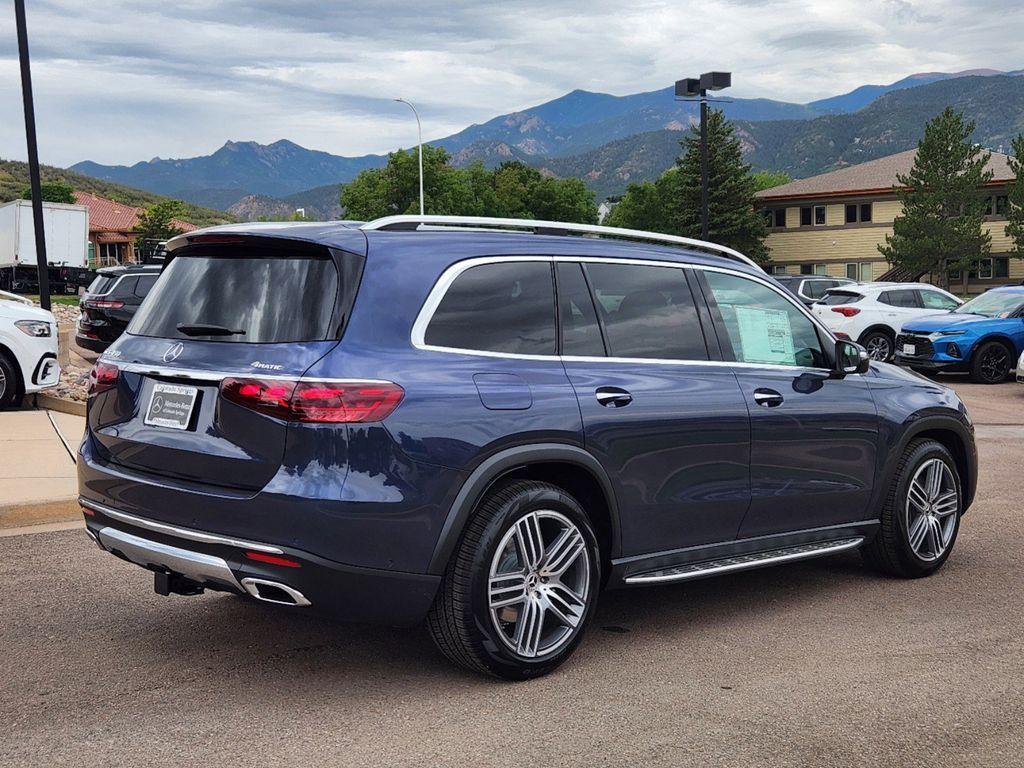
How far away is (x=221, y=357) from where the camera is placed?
169 inches

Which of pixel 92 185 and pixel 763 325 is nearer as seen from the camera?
pixel 763 325

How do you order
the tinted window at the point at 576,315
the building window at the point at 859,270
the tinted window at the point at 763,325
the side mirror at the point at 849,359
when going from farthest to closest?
the building window at the point at 859,270
the side mirror at the point at 849,359
the tinted window at the point at 763,325
the tinted window at the point at 576,315

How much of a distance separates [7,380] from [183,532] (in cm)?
918

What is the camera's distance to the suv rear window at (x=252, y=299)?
427 centimetres

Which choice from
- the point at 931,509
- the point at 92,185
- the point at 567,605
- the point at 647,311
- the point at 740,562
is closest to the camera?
the point at 567,605

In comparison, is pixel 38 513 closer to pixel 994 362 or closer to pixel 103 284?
pixel 103 284

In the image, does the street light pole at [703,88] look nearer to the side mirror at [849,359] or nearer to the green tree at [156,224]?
the side mirror at [849,359]

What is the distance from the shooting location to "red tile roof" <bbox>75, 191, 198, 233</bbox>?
97500 mm

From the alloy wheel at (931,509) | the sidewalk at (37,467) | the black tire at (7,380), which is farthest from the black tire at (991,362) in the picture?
the black tire at (7,380)

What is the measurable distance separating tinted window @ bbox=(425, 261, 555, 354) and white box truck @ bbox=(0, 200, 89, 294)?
45.9m

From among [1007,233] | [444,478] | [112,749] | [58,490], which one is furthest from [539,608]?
[1007,233]

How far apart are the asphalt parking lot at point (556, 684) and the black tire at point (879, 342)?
16901 millimetres

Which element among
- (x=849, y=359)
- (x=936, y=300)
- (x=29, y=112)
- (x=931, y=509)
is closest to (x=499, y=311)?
(x=849, y=359)

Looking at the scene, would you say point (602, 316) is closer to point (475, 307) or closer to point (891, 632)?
point (475, 307)
